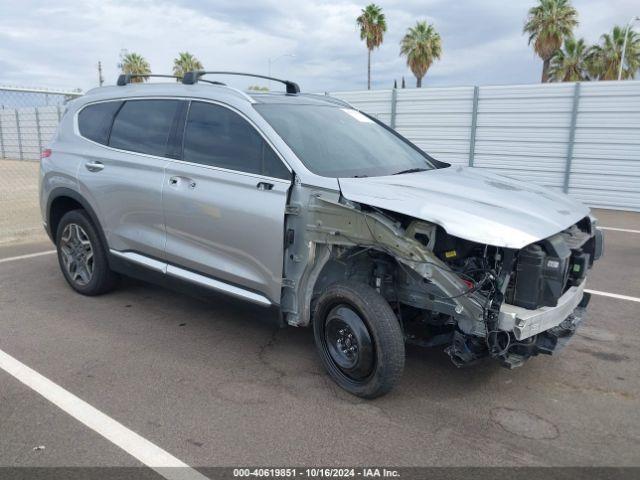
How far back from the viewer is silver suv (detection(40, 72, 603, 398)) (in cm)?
305

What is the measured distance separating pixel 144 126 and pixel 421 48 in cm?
3589

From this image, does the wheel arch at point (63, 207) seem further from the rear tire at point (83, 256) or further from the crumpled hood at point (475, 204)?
the crumpled hood at point (475, 204)

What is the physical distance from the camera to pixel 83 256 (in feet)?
17.5

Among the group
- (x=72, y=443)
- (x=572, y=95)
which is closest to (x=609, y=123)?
(x=572, y=95)

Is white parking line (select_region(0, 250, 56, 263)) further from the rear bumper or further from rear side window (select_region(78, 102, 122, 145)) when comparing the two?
the rear bumper

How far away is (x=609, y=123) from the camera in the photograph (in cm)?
1224

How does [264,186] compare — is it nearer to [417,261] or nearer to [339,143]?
[339,143]

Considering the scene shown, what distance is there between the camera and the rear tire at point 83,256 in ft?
16.8

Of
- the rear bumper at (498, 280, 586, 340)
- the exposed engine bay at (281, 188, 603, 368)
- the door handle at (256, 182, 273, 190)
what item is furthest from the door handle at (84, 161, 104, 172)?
the rear bumper at (498, 280, 586, 340)

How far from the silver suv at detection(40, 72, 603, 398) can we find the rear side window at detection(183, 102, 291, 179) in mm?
12

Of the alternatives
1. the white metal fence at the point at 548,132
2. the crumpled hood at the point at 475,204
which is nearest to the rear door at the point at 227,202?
the crumpled hood at the point at 475,204

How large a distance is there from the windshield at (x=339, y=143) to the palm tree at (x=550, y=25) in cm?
3057

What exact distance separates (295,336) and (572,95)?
1098cm

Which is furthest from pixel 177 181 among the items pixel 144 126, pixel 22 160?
pixel 22 160
